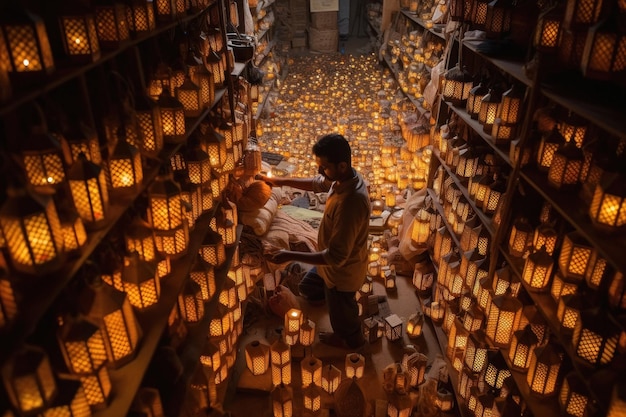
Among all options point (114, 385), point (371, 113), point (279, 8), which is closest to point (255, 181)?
point (114, 385)

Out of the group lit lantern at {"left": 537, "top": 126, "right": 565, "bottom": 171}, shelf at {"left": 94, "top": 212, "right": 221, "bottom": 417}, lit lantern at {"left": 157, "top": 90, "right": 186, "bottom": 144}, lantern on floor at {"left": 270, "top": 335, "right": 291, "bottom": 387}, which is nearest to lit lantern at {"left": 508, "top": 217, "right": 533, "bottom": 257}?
lit lantern at {"left": 537, "top": 126, "right": 565, "bottom": 171}

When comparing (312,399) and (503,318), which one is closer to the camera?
(503,318)

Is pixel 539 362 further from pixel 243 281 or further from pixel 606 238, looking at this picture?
pixel 243 281

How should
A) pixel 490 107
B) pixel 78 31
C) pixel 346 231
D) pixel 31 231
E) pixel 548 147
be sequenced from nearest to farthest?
pixel 31 231, pixel 78 31, pixel 548 147, pixel 490 107, pixel 346 231

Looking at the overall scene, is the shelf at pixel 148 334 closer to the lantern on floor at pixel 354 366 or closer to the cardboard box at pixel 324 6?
the lantern on floor at pixel 354 366

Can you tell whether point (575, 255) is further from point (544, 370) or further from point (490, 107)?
point (490, 107)

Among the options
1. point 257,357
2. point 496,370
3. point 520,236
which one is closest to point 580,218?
point 520,236

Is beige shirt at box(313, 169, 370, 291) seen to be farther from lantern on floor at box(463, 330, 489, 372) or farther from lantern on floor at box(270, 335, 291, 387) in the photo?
lantern on floor at box(463, 330, 489, 372)

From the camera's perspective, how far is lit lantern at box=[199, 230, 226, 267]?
111 inches

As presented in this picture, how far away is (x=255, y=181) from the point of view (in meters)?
3.91

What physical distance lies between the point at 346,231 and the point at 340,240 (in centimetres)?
7

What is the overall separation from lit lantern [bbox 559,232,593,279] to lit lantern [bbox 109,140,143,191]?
1873mm

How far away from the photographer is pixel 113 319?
1.56 m

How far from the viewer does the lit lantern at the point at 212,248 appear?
2.82m
